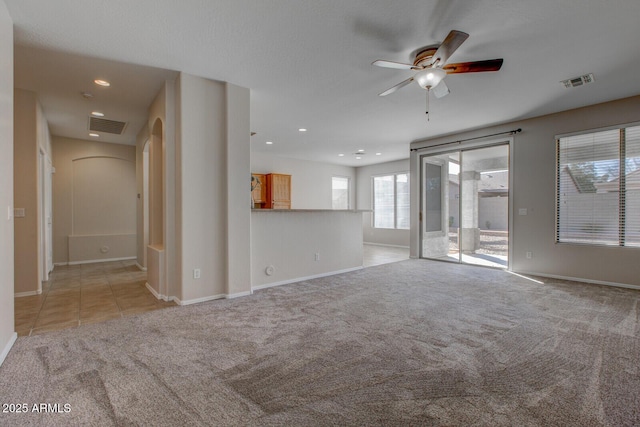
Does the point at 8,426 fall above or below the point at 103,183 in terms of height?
below

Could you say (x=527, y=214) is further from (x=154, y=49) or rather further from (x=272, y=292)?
(x=154, y=49)

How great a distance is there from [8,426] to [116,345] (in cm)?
93

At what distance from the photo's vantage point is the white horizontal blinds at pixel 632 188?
4250 millimetres

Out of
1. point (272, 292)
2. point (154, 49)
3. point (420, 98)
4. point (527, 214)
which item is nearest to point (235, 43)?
point (154, 49)

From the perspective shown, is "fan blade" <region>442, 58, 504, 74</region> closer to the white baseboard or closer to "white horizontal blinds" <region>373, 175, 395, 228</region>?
the white baseboard

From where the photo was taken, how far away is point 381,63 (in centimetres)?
276

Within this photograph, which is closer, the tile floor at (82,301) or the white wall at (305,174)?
the tile floor at (82,301)

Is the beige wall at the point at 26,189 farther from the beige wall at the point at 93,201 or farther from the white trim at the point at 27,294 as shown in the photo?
the beige wall at the point at 93,201

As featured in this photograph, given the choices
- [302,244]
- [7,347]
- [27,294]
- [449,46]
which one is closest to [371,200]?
[302,244]

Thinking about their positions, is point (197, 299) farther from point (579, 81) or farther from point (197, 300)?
point (579, 81)

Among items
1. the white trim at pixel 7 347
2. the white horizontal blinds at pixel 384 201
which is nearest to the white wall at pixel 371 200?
the white horizontal blinds at pixel 384 201

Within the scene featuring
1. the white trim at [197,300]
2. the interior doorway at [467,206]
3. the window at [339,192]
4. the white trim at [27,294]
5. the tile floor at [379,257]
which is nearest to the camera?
the white trim at [197,300]

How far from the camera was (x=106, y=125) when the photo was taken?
5418mm

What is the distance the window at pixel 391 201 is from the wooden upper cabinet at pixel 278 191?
10.2 feet
